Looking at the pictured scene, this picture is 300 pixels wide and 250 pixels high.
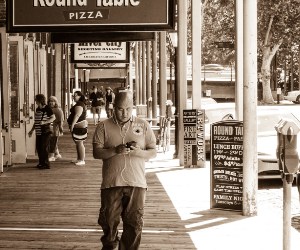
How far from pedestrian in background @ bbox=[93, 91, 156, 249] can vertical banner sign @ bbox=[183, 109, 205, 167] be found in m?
9.04

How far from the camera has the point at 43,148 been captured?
15.9 meters

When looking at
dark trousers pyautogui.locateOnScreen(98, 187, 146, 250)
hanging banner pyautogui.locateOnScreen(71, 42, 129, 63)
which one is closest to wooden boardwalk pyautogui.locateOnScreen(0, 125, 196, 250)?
dark trousers pyautogui.locateOnScreen(98, 187, 146, 250)

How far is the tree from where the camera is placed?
4551 centimetres

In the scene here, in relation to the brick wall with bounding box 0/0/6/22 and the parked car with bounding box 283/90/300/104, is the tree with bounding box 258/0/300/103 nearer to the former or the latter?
the parked car with bounding box 283/90/300/104

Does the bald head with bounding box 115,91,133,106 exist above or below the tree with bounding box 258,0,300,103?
below

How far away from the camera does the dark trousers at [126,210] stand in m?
6.77

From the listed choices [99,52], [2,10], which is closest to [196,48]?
[2,10]

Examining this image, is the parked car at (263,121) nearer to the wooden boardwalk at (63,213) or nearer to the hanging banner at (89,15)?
the wooden boardwalk at (63,213)

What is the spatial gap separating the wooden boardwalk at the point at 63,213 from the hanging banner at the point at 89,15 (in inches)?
101

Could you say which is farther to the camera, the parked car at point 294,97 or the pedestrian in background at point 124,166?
the parked car at point 294,97

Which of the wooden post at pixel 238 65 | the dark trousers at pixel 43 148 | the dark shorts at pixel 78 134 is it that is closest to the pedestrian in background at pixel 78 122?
the dark shorts at pixel 78 134

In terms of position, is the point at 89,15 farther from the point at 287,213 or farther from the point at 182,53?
the point at 182,53

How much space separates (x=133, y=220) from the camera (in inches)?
267

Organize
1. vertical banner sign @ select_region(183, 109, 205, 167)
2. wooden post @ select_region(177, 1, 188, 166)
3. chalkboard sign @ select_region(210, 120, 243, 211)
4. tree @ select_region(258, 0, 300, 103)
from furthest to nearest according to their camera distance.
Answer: tree @ select_region(258, 0, 300, 103), wooden post @ select_region(177, 1, 188, 166), vertical banner sign @ select_region(183, 109, 205, 167), chalkboard sign @ select_region(210, 120, 243, 211)
